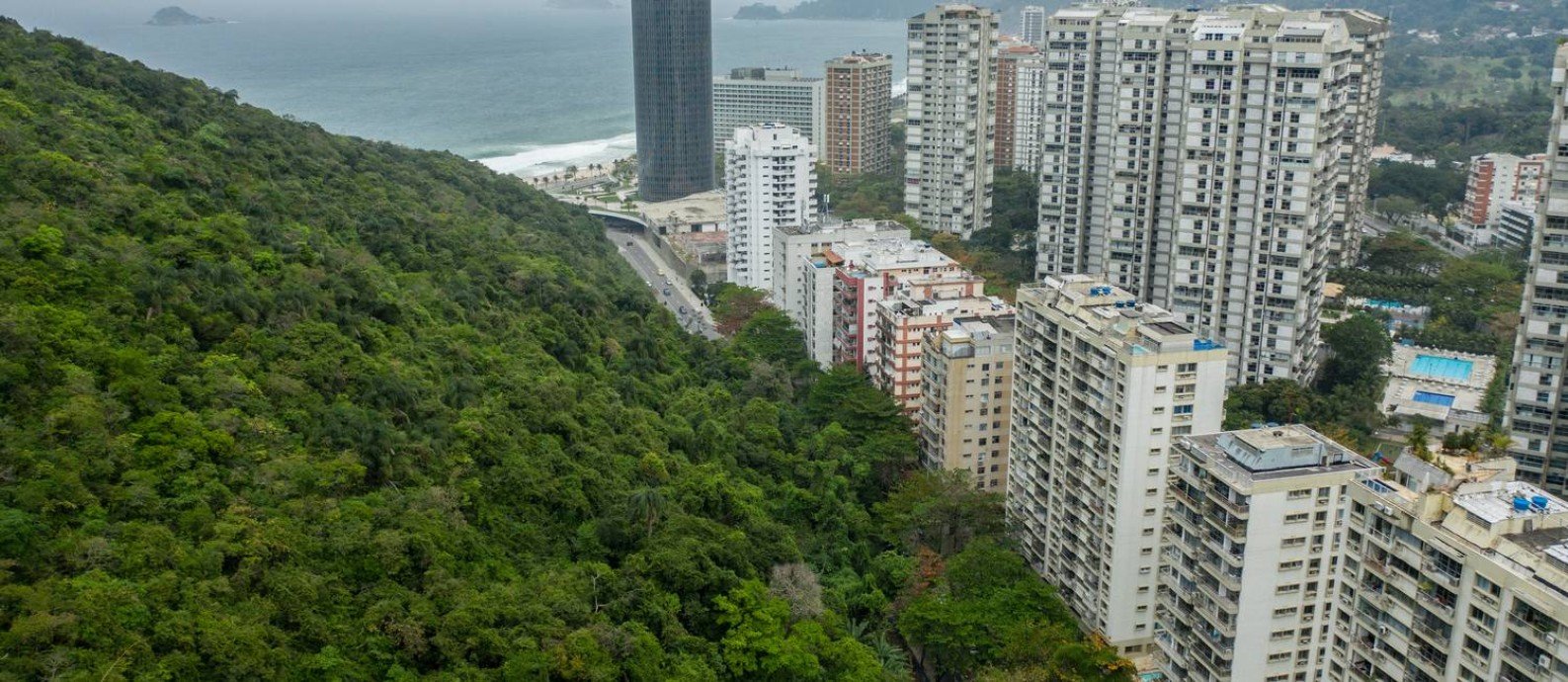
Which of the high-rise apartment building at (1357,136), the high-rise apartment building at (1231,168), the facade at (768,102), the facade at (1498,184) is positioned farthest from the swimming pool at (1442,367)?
the facade at (768,102)

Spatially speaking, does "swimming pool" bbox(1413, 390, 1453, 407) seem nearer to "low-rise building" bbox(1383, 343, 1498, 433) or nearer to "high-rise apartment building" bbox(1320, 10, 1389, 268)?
"low-rise building" bbox(1383, 343, 1498, 433)

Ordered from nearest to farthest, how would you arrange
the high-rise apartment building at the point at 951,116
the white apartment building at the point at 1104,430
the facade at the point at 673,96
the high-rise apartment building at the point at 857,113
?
the white apartment building at the point at 1104,430
the high-rise apartment building at the point at 951,116
the facade at the point at 673,96
the high-rise apartment building at the point at 857,113

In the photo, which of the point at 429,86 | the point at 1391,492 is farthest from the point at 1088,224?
the point at 429,86

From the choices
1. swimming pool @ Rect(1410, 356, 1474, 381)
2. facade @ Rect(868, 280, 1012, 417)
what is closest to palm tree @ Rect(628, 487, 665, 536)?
facade @ Rect(868, 280, 1012, 417)

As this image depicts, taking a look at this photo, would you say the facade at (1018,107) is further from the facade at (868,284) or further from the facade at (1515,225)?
the facade at (868,284)

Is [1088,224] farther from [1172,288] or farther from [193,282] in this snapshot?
[193,282]
